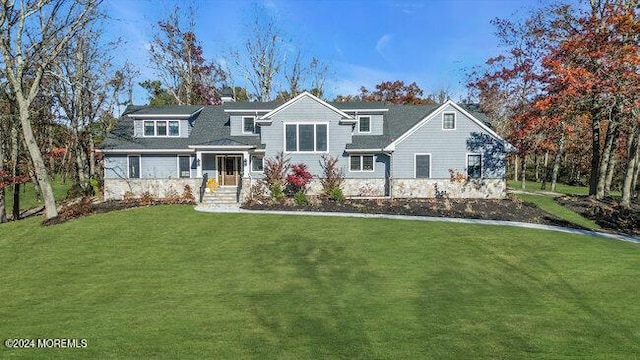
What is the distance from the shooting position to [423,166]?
2788cm

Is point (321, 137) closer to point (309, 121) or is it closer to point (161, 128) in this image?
point (309, 121)

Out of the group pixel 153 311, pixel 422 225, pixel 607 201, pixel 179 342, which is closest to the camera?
pixel 179 342

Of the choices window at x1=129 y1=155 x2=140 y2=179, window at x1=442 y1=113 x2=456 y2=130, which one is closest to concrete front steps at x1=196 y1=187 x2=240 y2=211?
window at x1=129 y1=155 x2=140 y2=179

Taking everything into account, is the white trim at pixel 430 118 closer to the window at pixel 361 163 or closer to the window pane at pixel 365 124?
the window at pixel 361 163

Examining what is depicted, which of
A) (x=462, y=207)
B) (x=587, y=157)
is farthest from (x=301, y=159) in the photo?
(x=587, y=157)

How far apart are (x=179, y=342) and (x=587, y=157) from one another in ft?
168

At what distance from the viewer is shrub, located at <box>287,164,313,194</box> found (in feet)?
85.5

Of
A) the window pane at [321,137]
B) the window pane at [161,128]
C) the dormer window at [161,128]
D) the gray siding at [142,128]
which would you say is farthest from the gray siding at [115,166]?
the window pane at [321,137]

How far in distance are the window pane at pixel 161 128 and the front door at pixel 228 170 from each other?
485 cm

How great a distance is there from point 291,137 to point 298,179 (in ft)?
11.0

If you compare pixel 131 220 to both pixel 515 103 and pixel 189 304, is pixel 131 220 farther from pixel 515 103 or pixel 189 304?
pixel 515 103

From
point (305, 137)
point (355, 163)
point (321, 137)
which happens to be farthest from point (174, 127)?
point (355, 163)

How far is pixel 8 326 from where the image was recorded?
8.48 m

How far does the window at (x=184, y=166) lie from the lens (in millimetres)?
28781
